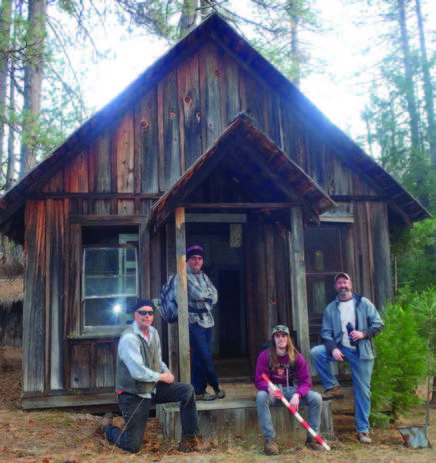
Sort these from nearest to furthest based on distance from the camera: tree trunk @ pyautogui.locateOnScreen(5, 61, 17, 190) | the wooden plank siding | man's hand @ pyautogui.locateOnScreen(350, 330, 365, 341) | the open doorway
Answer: man's hand @ pyautogui.locateOnScreen(350, 330, 365, 341)
the wooden plank siding
the open doorway
tree trunk @ pyautogui.locateOnScreen(5, 61, 17, 190)

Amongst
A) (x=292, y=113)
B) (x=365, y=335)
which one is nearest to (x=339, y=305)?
(x=365, y=335)

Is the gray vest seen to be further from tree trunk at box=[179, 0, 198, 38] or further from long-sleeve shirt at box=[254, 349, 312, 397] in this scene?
tree trunk at box=[179, 0, 198, 38]

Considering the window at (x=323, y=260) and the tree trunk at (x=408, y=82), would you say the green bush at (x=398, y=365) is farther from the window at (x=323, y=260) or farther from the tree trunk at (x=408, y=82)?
the tree trunk at (x=408, y=82)

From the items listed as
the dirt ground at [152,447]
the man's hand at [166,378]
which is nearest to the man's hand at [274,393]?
the dirt ground at [152,447]

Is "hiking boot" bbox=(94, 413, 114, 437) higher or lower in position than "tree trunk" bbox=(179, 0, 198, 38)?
lower

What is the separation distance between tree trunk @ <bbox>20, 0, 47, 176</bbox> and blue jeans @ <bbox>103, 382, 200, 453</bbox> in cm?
853

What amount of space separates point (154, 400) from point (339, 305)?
8.07 feet

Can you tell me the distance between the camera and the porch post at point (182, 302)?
6051mm

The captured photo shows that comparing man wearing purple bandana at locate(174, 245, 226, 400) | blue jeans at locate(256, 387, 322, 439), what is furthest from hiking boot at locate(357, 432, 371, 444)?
man wearing purple bandana at locate(174, 245, 226, 400)

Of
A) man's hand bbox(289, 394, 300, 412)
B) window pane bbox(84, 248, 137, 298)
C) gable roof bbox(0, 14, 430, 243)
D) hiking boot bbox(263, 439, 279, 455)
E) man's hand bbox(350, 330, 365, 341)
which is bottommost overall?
hiking boot bbox(263, 439, 279, 455)

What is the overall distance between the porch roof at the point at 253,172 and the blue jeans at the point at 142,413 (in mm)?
2112

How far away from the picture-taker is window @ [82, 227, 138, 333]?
7773 millimetres

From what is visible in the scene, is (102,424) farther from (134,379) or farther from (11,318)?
(11,318)

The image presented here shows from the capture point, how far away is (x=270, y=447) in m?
5.39
